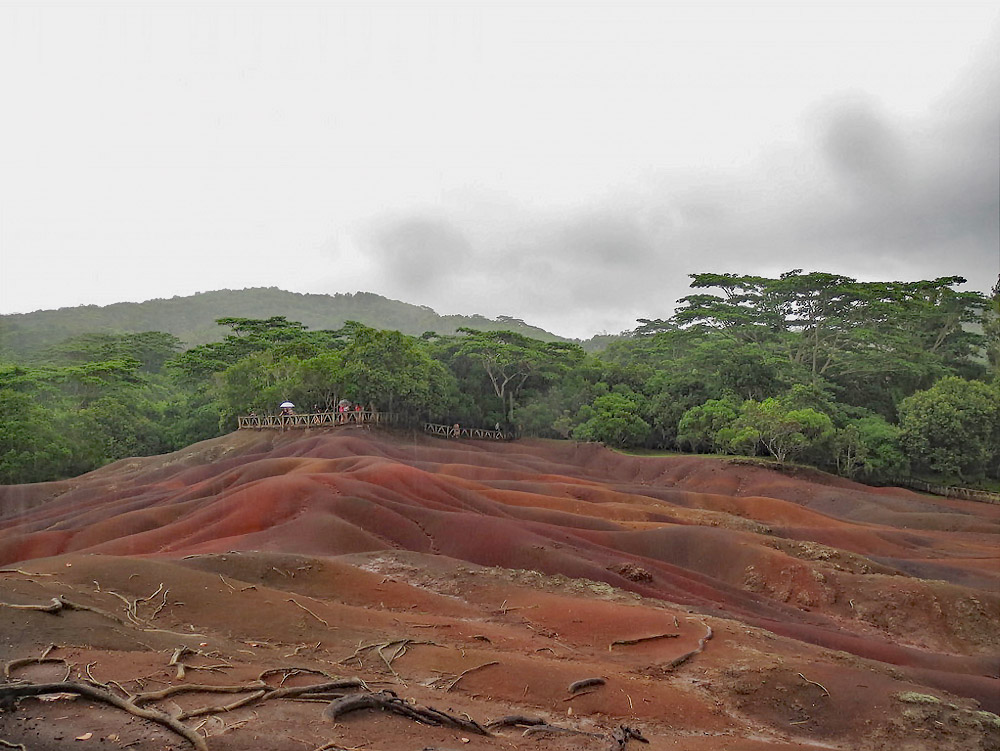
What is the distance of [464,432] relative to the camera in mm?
53375

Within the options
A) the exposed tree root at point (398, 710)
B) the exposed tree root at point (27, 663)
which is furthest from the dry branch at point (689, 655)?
the exposed tree root at point (27, 663)

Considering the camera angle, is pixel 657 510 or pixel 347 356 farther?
pixel 347 356

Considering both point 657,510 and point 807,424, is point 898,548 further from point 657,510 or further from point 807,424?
point 807,424

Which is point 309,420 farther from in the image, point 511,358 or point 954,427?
point 954,427

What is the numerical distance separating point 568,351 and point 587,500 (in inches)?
1079

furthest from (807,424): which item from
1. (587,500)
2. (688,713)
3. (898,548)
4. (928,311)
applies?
(688,713)

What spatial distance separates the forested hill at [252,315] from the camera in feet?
484

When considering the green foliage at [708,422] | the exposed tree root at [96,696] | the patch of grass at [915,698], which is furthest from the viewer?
the green foliage at [708,422]

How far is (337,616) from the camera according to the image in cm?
1276

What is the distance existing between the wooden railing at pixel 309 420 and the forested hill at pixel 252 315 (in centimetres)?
9691

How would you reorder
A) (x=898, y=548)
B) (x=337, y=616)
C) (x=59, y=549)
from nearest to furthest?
(x=337, y=616), (x=59, y=549), (x=898, y=548)

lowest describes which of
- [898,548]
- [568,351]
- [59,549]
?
[59,549]

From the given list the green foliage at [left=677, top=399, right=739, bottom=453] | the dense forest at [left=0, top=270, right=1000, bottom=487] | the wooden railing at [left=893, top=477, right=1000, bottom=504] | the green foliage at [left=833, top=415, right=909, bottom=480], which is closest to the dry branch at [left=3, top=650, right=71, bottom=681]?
the dense forest at [left=0, top=270, right=1000, bottom=487]

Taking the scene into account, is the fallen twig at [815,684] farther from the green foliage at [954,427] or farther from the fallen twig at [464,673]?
the green foliage at [954,427]
